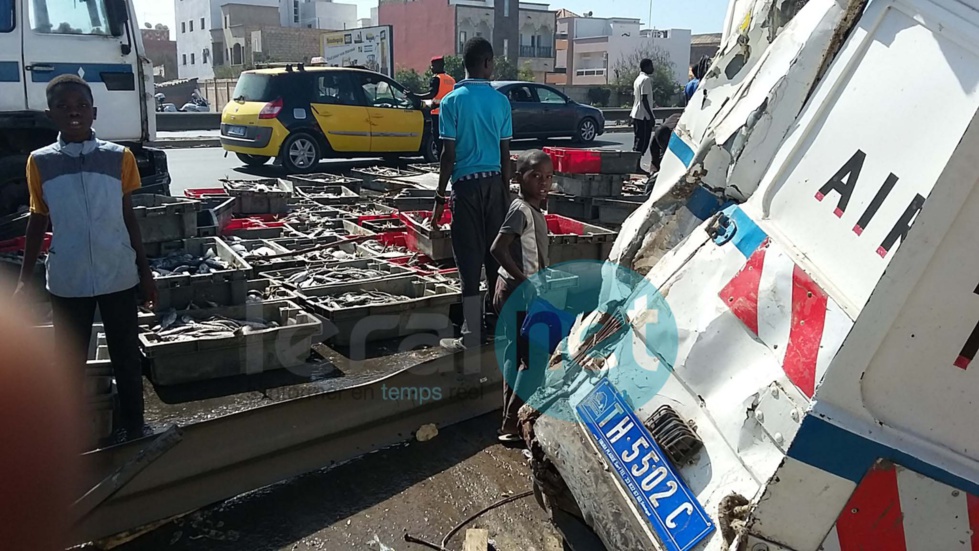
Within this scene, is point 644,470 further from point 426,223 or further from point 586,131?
point 586,131

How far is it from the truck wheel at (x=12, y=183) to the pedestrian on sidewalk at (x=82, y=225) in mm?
Result: 4090

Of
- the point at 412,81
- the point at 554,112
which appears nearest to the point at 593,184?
the point at 554,112

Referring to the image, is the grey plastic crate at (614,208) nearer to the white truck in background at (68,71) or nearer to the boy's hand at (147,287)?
the white truck in background at (68,71)

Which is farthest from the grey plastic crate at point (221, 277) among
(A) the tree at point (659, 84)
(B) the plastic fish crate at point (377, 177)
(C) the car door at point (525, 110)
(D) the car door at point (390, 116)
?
(A) the tree at point (659, 84)

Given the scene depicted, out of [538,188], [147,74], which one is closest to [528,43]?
[147,74]

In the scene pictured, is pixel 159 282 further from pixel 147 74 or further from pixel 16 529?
pixel 147 74

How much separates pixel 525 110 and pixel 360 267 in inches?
527

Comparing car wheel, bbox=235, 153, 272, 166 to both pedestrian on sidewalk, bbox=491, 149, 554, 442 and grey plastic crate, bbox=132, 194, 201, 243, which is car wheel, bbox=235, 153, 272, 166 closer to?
grey plastic crate, bbox=132, 194, 201, 243

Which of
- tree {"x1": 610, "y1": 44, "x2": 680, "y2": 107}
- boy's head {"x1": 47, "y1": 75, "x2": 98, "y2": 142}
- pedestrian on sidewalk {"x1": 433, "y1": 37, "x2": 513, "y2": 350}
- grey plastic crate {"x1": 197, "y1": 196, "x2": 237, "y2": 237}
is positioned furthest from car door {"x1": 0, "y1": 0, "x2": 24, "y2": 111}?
tree {"x1": 610, "y1": 44, "x2": 680, "y2": 107}

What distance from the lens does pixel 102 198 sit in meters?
3.45

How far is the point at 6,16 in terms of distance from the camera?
7121mm

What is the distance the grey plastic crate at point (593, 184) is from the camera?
847 cm

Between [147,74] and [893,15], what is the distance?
760 cm

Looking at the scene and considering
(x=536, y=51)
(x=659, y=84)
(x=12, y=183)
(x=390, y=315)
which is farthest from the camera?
(x=536, y=51)
